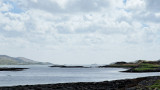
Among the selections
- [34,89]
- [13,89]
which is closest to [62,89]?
[34,89]

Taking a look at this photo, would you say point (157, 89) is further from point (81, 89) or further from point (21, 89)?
point (21, 89)

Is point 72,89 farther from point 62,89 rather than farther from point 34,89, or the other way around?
point 34,89

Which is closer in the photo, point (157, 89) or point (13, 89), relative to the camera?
point (157, 89)

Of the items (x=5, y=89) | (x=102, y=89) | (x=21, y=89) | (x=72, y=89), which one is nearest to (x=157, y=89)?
(x=102, y=89)

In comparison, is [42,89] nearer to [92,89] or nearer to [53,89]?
[53,89]

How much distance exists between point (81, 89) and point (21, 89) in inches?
572

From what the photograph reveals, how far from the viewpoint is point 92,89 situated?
186ft

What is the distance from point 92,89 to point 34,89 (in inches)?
556

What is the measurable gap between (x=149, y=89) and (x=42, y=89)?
89.3 feet

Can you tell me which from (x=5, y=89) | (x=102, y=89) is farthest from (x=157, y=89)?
(x=5, y=89)

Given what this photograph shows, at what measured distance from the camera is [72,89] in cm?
5675

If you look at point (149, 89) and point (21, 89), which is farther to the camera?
point (21, 89)

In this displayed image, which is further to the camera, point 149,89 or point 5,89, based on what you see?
point 5,89

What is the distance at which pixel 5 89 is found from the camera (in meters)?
56.9
